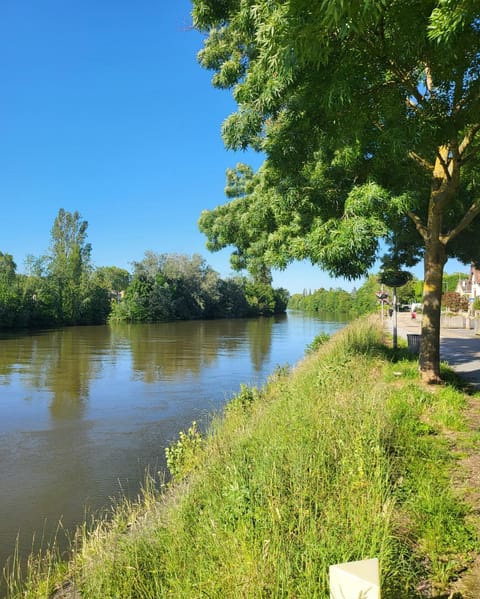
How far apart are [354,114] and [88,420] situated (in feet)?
32.3

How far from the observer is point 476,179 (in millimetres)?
8750

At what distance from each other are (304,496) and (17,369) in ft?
65.9

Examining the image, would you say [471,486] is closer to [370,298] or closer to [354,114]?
[354,114]

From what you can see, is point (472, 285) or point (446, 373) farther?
point (472, 285)

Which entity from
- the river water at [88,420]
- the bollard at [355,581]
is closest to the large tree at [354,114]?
the bollard at [355,581]

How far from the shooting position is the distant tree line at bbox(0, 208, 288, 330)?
187ft

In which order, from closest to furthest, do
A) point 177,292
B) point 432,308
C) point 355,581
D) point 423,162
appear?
point 355,581 < point 423,162 < point 432,308 < point 177,292

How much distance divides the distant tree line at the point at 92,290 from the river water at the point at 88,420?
111ft

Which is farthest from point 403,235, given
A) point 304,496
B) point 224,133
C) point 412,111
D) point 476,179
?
point 304,496

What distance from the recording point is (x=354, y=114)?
5465 mm

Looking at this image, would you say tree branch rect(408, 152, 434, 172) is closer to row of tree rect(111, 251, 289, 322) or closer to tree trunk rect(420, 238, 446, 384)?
tree trunk rect(420, 238, 446, 384)

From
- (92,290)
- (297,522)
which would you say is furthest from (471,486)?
(92,290)

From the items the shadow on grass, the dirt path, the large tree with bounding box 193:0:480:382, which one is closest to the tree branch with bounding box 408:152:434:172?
the large tree with bounding box 193:0:480:382

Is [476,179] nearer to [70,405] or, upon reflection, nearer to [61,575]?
[61,575]
